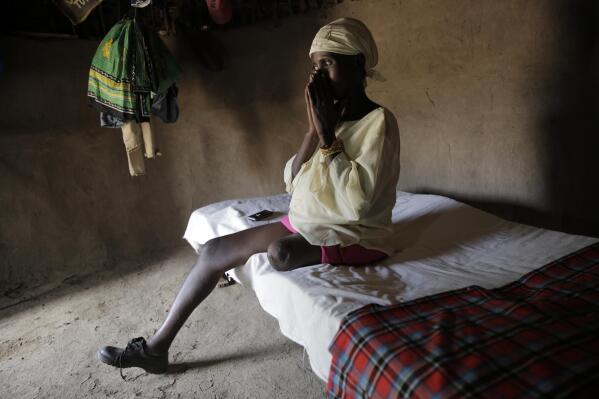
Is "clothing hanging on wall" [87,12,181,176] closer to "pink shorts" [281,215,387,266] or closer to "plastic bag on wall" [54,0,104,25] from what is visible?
"plastic bag on wall" [54,0,104,25]

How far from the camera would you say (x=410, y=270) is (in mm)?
1711

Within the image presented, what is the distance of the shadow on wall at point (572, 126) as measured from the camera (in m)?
2.03

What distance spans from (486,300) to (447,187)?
1.49 meters

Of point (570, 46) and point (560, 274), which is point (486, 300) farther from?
point (570, 46)

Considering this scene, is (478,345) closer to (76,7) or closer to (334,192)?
(334,192)

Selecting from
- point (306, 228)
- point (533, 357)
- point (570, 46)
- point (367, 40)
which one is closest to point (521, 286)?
point (533, 357)

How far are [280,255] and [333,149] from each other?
0.47m

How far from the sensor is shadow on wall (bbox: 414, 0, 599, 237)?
79.9 inches

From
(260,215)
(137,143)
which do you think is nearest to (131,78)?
(137,143)

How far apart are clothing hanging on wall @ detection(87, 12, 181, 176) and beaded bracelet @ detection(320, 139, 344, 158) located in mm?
1478

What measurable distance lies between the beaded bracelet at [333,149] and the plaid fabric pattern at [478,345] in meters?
0.65

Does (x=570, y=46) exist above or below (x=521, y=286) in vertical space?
above

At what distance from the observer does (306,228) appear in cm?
174

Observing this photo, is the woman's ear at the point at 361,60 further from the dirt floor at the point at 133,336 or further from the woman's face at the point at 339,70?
the dirt floor at the point at 133,336
